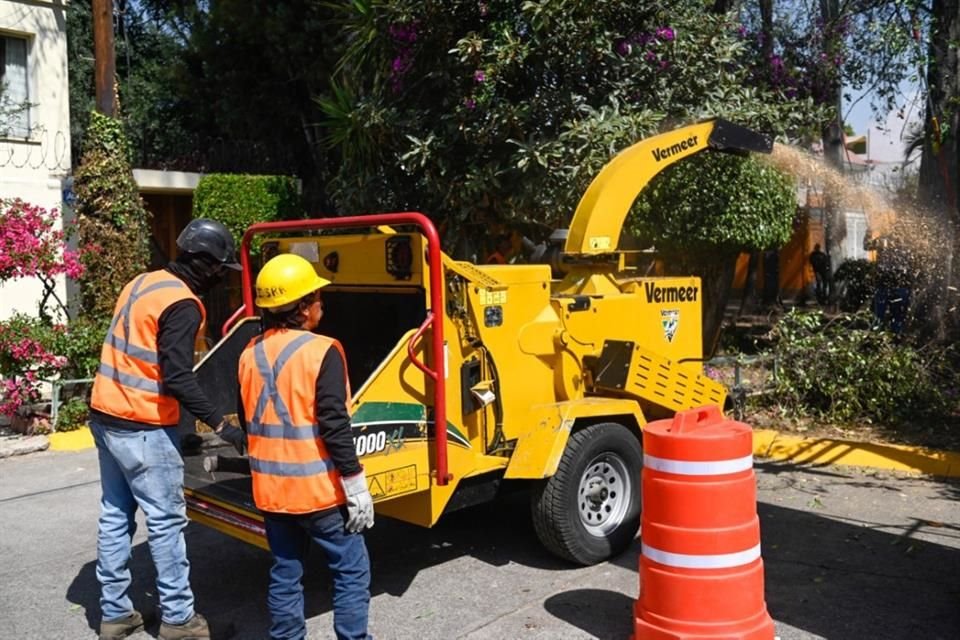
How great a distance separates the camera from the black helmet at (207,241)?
4660 mm

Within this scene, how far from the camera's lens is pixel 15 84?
12516mm

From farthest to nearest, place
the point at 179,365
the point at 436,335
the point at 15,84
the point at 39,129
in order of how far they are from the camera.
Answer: the point at 15,84
the point at 39,129
the point at 436,335
the point at 179,365

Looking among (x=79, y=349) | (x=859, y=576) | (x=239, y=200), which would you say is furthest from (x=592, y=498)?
(x=239, y=200)

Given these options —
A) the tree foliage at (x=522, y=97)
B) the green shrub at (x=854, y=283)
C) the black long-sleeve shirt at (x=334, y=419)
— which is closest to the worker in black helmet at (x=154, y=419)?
the black long-sleeve shirt at (x=334, y=419)

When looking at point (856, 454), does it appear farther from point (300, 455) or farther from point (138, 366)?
point (138, 366)

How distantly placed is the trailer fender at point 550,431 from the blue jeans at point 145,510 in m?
1.75

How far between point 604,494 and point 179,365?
2.60m

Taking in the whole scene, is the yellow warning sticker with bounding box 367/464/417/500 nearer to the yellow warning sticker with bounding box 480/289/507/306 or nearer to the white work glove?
the white work glove

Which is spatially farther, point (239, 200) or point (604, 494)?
point (239, 200)

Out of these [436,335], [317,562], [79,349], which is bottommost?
[317,562]

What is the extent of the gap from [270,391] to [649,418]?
121 inches

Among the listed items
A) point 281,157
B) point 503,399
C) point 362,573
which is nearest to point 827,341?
point 503,399

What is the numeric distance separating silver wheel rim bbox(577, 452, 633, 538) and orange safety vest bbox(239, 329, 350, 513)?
2025 millimetres

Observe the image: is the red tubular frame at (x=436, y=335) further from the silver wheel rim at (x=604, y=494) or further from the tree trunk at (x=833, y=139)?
the tree trunk at (x=833, y=139)
